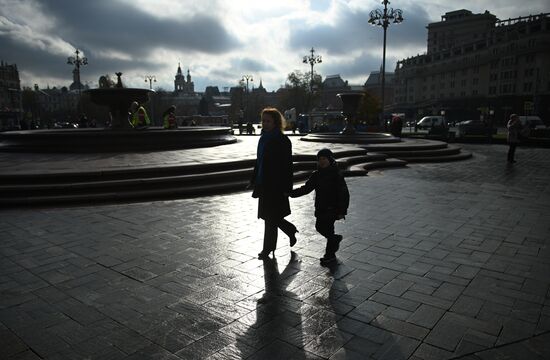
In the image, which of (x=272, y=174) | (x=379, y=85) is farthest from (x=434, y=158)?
(x=379, y=85)

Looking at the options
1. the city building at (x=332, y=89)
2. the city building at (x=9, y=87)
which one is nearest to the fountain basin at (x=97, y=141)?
the city building at (x=9, y=87)

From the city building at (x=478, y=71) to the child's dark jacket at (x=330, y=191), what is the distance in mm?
58682

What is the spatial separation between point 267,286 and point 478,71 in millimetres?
93533

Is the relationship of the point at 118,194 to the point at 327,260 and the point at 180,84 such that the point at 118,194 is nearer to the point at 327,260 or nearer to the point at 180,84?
the point at 327,260

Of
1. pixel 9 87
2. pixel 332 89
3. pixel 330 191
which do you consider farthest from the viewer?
pixel 332 89

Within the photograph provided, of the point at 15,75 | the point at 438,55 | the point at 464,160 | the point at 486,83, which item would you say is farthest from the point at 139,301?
the point at 15,75

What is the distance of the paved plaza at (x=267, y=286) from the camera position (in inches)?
118

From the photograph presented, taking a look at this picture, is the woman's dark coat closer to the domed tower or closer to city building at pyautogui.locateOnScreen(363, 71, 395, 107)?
city building at pyautogui.locateOnScreen(363, 71, 395, 107)

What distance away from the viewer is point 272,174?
4680 mm

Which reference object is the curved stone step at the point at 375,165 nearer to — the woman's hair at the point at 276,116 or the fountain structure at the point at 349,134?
the fountain structure at the point at 349,134

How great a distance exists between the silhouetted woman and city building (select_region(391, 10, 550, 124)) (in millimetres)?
58894

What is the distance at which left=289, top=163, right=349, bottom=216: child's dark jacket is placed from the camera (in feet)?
15.2

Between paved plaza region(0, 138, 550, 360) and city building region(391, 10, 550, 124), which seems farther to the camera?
city building region(391, 10, 550, 124)

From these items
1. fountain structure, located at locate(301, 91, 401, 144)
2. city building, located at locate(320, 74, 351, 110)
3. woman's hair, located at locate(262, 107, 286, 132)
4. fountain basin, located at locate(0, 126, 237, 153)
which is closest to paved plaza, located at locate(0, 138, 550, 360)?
woman's hair, located at locate(262, 107, 286, 132)
